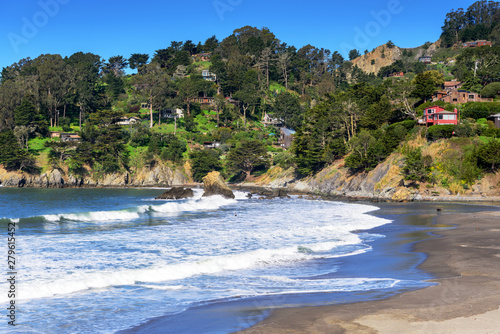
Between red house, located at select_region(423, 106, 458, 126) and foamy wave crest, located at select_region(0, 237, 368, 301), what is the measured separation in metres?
54.1

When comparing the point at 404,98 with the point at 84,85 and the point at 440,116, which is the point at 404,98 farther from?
the point at 84,85

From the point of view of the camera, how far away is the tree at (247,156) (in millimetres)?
97375

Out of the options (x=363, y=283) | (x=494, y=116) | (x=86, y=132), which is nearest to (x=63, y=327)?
(x=363, y=283)

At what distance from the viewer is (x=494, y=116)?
68500mm

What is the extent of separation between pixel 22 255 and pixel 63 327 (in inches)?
472

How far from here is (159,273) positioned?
18688mm

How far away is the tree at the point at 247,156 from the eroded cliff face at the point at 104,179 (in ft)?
44.6

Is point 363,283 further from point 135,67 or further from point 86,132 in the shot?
point 135,67

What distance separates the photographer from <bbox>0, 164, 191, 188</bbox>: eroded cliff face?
9519 centimetres

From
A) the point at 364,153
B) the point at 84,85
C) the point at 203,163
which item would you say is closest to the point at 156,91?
the point at 84,85

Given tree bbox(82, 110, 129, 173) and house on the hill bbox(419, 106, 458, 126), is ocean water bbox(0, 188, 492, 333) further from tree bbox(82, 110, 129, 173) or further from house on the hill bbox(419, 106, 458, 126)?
tree bbox(82, 110, 129, 173)

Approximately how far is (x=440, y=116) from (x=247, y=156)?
4394 cm

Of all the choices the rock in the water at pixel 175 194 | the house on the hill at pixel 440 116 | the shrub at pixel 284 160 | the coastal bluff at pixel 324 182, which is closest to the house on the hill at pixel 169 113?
the coastal bluff at pixel 324 182

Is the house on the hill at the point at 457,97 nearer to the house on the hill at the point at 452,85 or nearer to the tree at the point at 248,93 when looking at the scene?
the house on the hill at the point at 452,85
